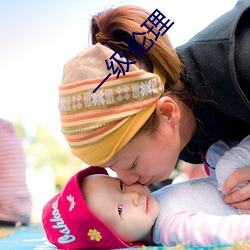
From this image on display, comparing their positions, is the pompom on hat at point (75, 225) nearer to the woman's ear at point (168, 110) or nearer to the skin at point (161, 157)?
the skin at point (161, 157)

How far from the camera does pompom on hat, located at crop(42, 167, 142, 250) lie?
3.47 ft

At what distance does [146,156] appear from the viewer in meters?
1.10

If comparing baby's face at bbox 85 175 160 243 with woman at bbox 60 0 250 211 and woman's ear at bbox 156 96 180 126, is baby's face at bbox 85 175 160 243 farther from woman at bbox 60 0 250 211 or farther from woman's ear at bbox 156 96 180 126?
woman's ear at bbox 156 96 180 126

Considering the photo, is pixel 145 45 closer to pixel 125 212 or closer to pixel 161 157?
pixel 161 157

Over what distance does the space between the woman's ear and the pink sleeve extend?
212 millimetres

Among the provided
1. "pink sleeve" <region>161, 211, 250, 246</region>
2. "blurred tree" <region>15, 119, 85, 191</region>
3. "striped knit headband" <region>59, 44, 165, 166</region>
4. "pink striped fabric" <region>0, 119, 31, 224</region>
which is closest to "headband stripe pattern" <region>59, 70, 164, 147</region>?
"striped knit headband" <region>59, 44, 165, 166</region>

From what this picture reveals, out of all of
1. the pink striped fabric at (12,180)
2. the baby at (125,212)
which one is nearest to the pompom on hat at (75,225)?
the baby at (125,212)

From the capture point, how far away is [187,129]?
1.22m

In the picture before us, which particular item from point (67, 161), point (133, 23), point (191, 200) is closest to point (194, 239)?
point (191, 200)

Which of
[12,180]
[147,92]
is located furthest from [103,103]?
[12,180]

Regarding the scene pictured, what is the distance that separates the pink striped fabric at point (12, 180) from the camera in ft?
6.21

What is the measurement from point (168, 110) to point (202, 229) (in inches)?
11.3

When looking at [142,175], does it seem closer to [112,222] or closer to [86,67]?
[112,222]

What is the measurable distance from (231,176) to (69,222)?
40 centimetres
